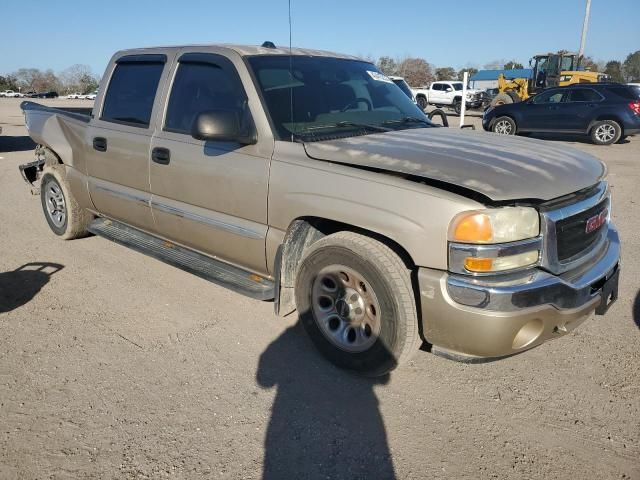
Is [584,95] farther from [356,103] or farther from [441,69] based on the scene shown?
[441,69]

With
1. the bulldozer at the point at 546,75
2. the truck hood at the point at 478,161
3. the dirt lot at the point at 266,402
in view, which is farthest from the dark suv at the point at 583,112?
the truck hood at the point at 478,161

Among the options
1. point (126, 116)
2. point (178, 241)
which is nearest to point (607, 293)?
point (178, 241)

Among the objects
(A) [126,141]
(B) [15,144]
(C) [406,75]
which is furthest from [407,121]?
(C) [406,75]

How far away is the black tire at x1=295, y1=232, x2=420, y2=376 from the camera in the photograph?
2.70 m

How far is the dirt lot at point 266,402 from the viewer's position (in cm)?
239

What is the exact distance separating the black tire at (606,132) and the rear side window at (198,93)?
14603 mm

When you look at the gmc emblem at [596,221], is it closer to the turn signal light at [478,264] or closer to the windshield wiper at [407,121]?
the turn signal light at [478,264]

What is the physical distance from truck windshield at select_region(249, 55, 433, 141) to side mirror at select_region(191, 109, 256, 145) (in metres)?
0.25

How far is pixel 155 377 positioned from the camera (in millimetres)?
3066

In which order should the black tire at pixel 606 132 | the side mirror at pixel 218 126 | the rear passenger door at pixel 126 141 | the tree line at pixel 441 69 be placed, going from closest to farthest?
the side mirror at pixel 218 126, the rear passenger door at pixel 126 141, the black tire at pixel 606 132, the tree line at pixel 441 69

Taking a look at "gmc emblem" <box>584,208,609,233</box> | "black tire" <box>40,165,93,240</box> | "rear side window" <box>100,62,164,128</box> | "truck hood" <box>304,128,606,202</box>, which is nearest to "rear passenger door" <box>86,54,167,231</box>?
"rear side window" <box>100,62,164,128</box>

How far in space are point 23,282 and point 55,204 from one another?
4.55 feet

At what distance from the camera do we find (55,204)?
18.5 feet

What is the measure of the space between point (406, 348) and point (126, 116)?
3178 millimetres
